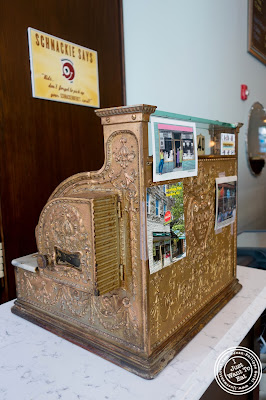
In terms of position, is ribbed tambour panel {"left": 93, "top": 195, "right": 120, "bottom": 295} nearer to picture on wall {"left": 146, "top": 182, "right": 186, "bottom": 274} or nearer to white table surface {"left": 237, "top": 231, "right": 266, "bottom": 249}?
picture on wall {"left": 146, "top": 182, "right": 186, "bottom": 274}

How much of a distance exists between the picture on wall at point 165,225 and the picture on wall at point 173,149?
0.12 ft

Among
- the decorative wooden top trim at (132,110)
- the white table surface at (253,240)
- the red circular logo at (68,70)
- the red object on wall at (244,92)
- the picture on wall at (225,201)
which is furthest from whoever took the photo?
the red object on wall at (244,92)

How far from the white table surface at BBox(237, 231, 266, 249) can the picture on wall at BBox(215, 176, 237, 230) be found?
1.12 meters

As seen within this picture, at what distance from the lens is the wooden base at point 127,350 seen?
2.49 feet

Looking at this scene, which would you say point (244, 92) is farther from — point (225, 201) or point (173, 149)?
point (173, 149)

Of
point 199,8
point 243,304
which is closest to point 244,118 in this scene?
point 199,8

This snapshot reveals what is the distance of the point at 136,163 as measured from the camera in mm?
715

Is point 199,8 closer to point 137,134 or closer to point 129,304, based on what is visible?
point 137,134

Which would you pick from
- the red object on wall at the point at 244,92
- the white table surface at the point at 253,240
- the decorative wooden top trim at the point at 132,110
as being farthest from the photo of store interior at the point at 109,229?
the red object on wall at the point at 244,92

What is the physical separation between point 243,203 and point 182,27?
175 cm

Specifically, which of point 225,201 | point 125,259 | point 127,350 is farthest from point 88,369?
point 225,201

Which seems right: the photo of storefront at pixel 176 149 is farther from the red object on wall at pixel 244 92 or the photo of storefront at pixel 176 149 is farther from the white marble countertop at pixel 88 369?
the red object on wall at pixel 244 92
